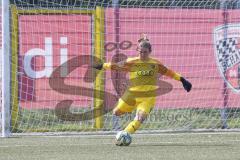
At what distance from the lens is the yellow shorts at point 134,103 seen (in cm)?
938

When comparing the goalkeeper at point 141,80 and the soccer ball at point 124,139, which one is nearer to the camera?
the soccer ball at point 124,139

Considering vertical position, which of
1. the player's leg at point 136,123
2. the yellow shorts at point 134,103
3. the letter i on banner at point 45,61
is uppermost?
the letter i on banner at point 45,61

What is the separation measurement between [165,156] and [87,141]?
2.27m

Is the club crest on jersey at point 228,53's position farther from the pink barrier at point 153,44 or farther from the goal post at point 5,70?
the goal post at point 5,70

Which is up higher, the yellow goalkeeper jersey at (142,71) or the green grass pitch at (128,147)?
the yellow goalkeeper jersey at (142,71)

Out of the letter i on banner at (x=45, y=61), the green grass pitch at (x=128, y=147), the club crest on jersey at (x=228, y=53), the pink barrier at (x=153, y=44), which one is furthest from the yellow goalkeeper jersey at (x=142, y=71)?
the club crest on jersey at (x=228, y=53)

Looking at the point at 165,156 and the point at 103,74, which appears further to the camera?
the point at 103,74

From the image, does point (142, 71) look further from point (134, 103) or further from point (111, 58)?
point (111, 58)

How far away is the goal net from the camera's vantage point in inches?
464

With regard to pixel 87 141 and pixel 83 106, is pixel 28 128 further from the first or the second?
pixel 87 141

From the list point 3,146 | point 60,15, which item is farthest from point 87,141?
point 60,15

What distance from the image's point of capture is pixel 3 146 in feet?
29.4

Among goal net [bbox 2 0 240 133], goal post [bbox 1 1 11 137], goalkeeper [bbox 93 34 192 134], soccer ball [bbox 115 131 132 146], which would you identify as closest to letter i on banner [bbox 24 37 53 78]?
goal net [bbox 2 0 240 133]

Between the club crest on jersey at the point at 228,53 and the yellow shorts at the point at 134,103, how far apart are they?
3310mm
